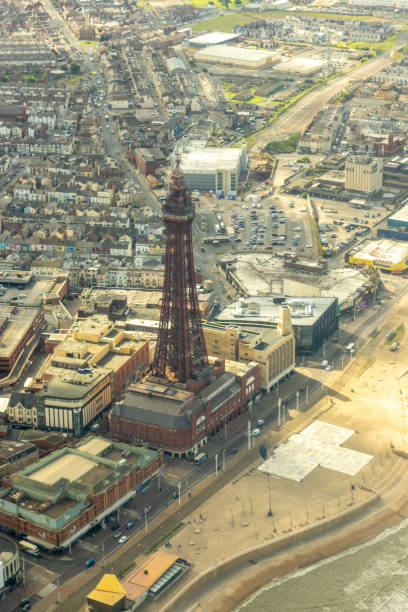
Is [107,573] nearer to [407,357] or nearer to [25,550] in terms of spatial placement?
[25,550]

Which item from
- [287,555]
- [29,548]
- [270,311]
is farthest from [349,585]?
[270,311]

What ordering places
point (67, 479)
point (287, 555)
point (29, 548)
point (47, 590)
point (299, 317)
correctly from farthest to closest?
point (299, 317) < point (67, 479) < point (287, 555) < point (29, 548) < point (47, 590)

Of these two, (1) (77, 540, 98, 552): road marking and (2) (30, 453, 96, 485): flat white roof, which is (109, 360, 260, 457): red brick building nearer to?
(2) (30, 453, 96, 485): flat white roof

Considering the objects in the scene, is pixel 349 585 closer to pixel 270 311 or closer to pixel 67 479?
pixel 67 479

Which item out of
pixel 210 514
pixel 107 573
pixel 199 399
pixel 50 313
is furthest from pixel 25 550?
pixel 50 313

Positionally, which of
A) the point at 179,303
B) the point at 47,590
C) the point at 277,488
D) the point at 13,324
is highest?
the point at 179,303

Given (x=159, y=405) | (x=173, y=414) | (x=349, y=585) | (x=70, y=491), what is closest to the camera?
(x=349, y=585)

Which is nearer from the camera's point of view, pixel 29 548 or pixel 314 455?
pixel 29 548
